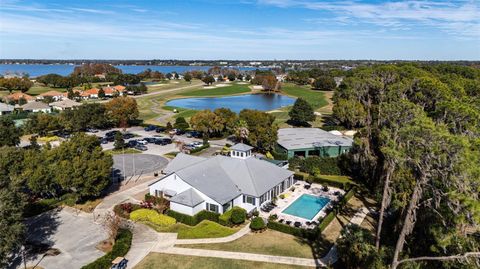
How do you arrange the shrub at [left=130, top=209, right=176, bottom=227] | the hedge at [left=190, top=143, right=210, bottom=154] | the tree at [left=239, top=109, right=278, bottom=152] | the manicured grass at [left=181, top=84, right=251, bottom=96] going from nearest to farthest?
the shrub at [left=130, top=209, right=176, bottom=227]
the tree at [left=239, top=109, right=278, bottom=152]
the hedge at [left=190, top=143, right=210, bottom=154]
the manicured grass at [left=181, top=84, right=251, bottom=96]

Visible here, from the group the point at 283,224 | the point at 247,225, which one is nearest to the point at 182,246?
the point at 247,225

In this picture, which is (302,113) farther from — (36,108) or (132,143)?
(36,108)

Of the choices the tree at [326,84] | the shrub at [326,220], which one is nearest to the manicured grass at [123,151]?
the shrub at [326,220]

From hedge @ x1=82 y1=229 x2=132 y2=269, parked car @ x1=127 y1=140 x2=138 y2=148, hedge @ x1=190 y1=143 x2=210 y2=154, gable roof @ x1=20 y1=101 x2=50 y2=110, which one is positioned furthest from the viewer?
gable roof @ x1=20 y1=101 x2=50 y2=110

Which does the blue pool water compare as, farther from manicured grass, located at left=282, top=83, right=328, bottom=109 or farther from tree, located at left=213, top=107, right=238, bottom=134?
manicured grass, located at left=282, top=83, right=328, bottom=109

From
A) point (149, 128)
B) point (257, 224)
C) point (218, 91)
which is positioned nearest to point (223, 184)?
point (257, 224)

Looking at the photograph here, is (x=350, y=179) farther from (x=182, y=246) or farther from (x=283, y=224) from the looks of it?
(x=182, y=246)

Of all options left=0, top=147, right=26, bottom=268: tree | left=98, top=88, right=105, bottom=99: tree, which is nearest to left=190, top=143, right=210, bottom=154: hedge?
left=0, top=147, right=26, bottom=268: tree
